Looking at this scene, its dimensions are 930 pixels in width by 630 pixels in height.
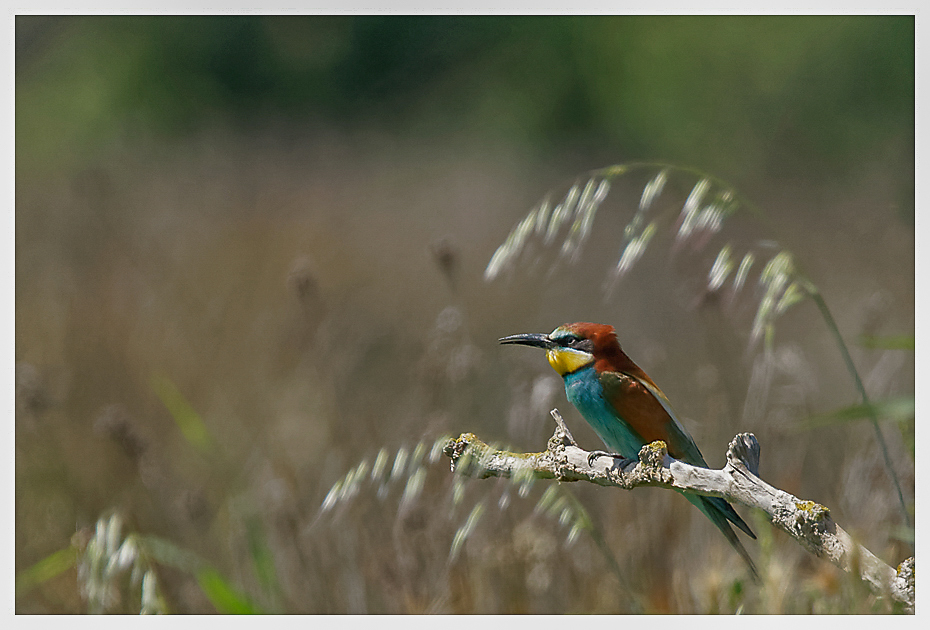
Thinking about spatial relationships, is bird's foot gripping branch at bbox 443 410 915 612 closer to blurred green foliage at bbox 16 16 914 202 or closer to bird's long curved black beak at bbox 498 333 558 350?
bird's long curved black beak at bbox 498 333 558 350

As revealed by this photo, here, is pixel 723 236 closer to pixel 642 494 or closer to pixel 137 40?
pixel 642 494

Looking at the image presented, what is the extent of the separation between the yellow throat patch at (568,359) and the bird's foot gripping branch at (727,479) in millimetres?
334

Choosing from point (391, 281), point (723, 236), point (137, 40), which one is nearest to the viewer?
point (137, 40)

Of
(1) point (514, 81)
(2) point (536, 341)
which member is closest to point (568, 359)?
(2) point (536, 341)

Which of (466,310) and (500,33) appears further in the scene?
(466,310)

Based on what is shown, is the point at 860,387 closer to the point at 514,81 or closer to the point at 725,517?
the point at 725,517

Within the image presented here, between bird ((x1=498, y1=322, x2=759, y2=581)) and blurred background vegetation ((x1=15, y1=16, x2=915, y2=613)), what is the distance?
17cm

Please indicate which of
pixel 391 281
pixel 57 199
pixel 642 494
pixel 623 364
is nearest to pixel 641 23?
pixel 623 364

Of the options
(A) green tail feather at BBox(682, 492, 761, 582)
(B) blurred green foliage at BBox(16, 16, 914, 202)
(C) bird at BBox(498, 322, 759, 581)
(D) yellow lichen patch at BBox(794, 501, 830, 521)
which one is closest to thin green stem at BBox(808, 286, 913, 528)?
(D) yellow lichen patch at BBox(794, 501, 830, 521)

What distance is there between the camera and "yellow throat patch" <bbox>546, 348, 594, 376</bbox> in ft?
4.56

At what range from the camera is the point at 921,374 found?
141 cm

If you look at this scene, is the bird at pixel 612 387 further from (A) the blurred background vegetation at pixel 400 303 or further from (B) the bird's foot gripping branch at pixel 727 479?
(B) the bird's foot gripping branch at pixel 727 479

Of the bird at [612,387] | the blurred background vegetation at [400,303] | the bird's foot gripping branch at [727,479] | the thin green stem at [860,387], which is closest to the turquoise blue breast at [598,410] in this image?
the bird at [612,387]

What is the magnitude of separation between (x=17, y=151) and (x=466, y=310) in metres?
1.62
